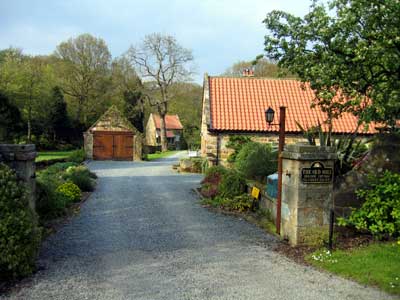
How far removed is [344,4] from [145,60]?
37848mm

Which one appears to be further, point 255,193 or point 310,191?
point 255,193

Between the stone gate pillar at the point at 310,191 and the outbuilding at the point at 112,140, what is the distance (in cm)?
2679

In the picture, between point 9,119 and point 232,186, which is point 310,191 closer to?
point 232,186

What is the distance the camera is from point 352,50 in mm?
7688

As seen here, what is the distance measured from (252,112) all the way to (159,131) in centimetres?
4942

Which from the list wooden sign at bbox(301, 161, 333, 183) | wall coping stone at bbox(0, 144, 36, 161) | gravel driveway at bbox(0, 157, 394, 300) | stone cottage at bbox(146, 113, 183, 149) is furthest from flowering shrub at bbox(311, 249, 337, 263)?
stone cottage at bbox(146, 113, 183, 149)

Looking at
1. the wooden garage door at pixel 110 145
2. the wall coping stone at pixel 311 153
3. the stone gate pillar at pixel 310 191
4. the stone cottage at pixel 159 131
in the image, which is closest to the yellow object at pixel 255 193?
the stone gate pillar at pixel 310 191

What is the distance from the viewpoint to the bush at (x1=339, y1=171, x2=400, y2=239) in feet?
20.9

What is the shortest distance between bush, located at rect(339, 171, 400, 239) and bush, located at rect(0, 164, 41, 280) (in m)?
4.95

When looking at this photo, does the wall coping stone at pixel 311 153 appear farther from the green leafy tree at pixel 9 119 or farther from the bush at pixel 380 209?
the green leafy tree at pixel 9 119

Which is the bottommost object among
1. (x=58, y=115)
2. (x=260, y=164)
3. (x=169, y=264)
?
(x=169, y=264)

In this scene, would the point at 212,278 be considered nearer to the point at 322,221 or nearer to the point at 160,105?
the point at 322,221

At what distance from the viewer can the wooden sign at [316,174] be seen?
678 centimetres

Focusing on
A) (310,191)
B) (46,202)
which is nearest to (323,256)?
(310,191)
